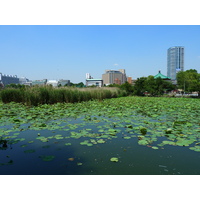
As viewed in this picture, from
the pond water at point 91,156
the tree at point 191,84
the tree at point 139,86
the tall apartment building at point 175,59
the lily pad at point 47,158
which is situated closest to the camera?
the pond water at point 91,156

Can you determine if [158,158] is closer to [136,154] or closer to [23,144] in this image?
[136,154]

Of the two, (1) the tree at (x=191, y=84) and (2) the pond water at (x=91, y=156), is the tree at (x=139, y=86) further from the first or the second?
(2) the pond water at (x=91, y=156)

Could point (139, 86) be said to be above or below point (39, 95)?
above

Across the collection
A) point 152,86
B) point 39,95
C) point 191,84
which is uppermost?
point 191,84

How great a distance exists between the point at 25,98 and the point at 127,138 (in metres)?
7.67

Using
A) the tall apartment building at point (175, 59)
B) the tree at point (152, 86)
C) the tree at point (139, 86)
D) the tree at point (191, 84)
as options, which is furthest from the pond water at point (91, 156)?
the tall apartment building at point (175, 59)

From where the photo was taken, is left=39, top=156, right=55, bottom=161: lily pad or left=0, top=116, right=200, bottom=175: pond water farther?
left=39, top=156, right=55, bottom=161: lily pad

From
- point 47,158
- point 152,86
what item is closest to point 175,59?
point 152,86

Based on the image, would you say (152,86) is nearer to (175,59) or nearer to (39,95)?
(39,95)

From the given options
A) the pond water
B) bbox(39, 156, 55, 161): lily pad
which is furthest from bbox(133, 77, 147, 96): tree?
bbox(39, 156, 55, 161): lily pad

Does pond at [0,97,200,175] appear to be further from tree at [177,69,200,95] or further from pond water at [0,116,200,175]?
tree at [177,69,200,95]

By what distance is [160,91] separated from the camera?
2647 centimetres
